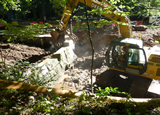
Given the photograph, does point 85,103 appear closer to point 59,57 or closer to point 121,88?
point 121,88

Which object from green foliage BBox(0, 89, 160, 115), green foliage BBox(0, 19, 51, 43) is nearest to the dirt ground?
green foliage BBox(0, 19, 51, 43)

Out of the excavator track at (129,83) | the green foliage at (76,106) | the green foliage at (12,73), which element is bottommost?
the excavator track at (129,83)

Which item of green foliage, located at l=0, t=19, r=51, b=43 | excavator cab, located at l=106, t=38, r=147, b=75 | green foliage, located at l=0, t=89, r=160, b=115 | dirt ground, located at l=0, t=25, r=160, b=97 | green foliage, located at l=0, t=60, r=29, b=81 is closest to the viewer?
green foliage, located at l=0, t=89, r=160, b=115

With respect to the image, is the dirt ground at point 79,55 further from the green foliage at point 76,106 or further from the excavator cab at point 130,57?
the green foliage at point 76,106

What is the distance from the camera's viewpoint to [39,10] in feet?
87.2

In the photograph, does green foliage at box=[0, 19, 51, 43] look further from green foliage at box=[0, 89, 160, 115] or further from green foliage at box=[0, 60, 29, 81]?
green foliage at box=[0, 89, 160, 115]

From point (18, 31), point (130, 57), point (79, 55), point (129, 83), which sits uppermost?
point (18, 31)

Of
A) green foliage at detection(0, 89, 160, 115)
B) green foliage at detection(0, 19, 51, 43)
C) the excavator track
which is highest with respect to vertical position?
green foliage at detection(0, 19, 51, 43)

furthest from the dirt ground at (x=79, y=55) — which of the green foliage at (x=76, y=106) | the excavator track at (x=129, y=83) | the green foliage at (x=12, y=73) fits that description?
the green foliage at (x=76, y=106)

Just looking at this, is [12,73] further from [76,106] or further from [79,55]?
[79,55]

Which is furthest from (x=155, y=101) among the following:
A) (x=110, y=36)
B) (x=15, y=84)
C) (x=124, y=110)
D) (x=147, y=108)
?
→ (x=110, y=36)

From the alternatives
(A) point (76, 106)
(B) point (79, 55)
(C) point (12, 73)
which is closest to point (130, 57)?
(A) point (76, 106)

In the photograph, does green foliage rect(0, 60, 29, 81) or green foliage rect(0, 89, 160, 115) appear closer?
green foliage rect(0, 89, 160, 115)

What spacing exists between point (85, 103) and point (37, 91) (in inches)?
42.0
